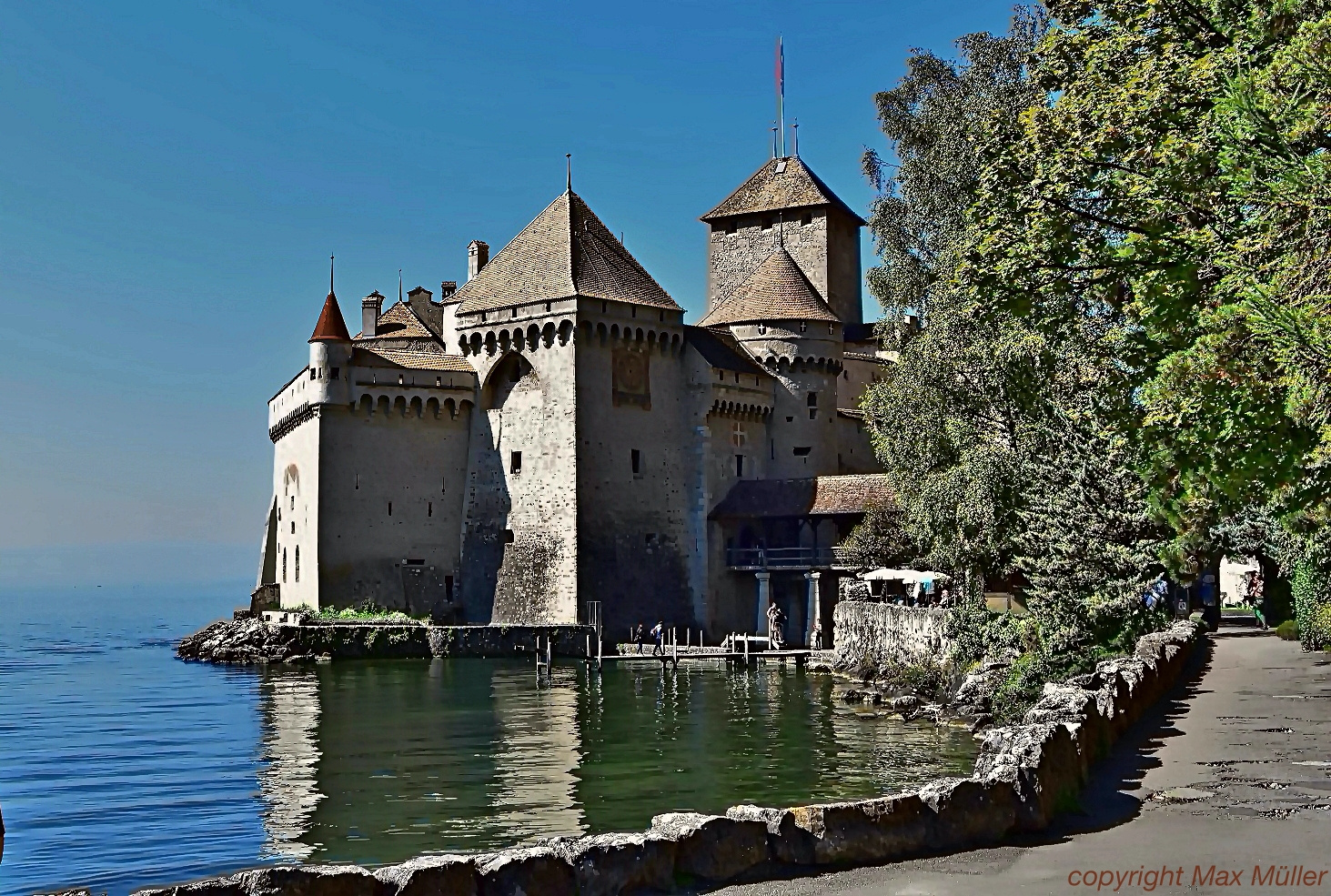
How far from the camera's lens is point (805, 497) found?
151 feet

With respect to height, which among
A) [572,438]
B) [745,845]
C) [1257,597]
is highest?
[572,438]

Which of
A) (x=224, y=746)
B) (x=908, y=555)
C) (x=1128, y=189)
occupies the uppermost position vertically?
(x=1128, y=189)

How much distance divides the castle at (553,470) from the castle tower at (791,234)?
10157 millimetres

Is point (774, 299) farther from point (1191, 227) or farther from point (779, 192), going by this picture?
point (1191, 227)

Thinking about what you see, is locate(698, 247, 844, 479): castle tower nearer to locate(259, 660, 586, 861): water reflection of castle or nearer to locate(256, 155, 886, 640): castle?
locate(256, 155, 886, 640): castle

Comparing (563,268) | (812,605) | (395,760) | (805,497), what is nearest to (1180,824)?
(395,760)

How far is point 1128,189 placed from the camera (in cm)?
1520

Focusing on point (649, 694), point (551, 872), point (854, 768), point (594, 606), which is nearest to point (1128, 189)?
point (854, 768)

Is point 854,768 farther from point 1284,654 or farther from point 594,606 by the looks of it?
point 594,606

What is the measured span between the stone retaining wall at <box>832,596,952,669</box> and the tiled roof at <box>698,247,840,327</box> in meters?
13.6

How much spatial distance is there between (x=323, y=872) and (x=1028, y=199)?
12726 millimetres

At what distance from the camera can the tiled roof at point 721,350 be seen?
47.8 metres

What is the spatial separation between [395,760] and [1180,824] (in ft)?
50.4

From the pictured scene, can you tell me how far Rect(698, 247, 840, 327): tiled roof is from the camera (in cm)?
5059
